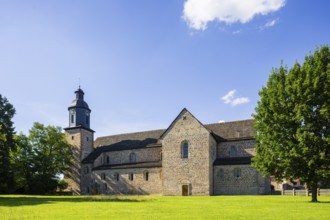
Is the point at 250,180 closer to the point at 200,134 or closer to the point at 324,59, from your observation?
the point at 200,134

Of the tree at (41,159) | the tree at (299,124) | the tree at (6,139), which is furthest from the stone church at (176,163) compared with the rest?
the tree at (6,139)

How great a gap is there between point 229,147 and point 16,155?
33584 mm

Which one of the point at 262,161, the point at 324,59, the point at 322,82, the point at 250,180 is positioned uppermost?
the point at 324,59

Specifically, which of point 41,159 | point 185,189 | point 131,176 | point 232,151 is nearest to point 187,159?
point 185,189

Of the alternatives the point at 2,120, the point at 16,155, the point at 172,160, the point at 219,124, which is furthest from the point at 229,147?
the point at 16,155

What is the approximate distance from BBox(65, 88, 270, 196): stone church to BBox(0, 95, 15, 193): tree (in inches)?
760

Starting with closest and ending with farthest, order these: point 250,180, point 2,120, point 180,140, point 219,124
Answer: point 2,120 < point 250,180 < point 180,140 < point 219,124

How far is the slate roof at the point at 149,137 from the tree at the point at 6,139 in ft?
68.7

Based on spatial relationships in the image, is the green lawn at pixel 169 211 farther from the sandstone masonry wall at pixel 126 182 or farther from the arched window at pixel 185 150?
the sandstone masonry wall at pixel 126 182

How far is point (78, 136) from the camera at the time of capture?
5975 centimetres

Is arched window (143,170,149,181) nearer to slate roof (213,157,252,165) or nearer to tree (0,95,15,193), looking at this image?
slate roof (213,157,252,165)

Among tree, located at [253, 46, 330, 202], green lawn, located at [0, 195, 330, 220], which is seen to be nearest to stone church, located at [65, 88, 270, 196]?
tree, located at [253, 46, 330, 202]

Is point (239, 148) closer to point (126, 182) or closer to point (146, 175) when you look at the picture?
point (146, 175)

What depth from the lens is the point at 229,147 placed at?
4816 centimetres
